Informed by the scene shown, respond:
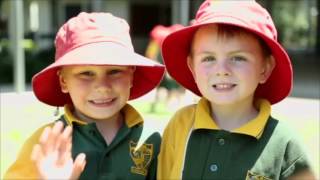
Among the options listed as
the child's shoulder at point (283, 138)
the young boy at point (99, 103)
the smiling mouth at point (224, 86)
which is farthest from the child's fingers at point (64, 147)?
the child's shoulder at point (283, 138)

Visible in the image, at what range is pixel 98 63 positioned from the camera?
7.77 feet

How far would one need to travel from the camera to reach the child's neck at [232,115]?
2.41 m

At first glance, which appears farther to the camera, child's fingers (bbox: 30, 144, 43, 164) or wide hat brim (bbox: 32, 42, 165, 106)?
wide hat brim (bbox: 32, 42, 165, 106)

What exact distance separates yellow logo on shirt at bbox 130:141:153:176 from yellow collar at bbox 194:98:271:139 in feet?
0.89


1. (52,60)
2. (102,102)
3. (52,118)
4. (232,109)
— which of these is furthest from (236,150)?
(52,60)

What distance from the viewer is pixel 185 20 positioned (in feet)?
47.4

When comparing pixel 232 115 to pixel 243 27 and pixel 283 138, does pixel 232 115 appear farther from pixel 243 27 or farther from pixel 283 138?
pixel 243 27

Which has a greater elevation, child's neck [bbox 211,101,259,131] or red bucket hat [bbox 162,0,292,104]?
red bucket hat [bbox 162,0,292,104]

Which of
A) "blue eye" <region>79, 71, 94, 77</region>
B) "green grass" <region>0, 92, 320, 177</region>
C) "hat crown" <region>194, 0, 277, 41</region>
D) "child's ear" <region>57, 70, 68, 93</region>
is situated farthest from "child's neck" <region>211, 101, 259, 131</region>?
"green grass" <region>0, 92, 320, 177</region>

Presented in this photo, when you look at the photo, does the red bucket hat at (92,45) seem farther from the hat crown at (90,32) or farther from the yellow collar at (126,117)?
the yellow collar at (126,117)

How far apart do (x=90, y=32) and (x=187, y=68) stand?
18.4 inches

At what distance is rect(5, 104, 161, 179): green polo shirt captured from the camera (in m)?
2.43

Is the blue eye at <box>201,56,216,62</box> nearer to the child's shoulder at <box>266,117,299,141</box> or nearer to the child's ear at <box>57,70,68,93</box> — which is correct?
the child's shoulder at <box>266,117,299,141</box>

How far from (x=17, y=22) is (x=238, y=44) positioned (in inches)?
408
